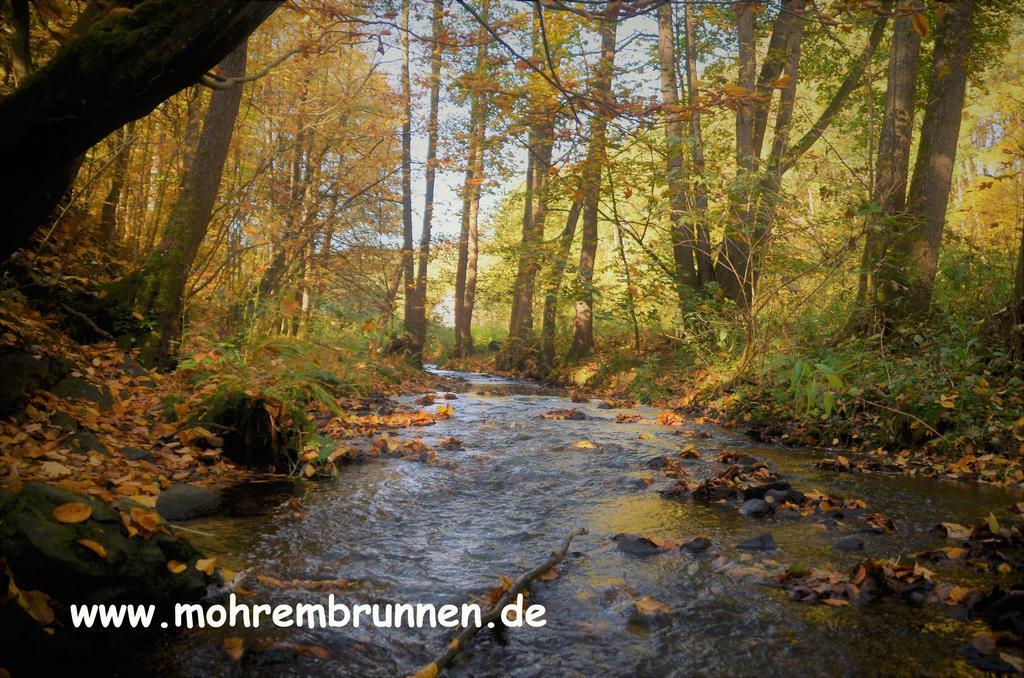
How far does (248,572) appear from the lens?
112 inches

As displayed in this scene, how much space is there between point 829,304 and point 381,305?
31.2ft

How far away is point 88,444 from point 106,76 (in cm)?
273

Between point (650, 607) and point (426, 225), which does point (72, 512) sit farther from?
point (426, 225)

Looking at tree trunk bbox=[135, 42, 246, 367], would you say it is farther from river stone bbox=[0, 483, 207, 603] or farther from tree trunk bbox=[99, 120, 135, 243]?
river stone bbox=[0, 483, 207, 603]

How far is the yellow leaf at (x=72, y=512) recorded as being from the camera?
7.35ft

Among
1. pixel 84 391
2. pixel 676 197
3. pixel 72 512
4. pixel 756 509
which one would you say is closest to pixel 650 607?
pixel 756 509

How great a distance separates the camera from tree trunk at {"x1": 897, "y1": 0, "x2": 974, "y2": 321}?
792cm

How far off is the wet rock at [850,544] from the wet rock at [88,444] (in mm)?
4505

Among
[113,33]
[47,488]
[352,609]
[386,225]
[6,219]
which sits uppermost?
[386,225]

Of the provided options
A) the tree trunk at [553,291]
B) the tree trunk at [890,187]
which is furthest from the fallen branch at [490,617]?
the tree trunk at [553,291]

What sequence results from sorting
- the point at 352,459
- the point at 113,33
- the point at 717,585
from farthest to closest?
the point at 352,459 → the point at 717,585 → the point at 113,33

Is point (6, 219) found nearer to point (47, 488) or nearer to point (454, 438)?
point (47, 488)

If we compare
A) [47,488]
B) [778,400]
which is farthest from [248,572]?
[778,400]

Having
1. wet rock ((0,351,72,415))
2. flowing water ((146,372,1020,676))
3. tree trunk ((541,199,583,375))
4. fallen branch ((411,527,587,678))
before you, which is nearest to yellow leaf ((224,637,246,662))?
flowing water ((146,372,1020,676))
